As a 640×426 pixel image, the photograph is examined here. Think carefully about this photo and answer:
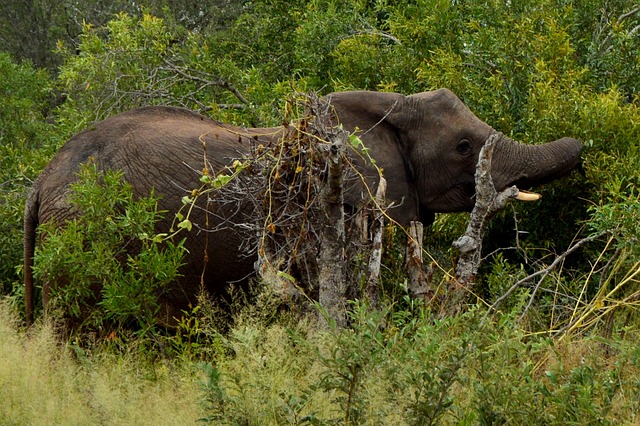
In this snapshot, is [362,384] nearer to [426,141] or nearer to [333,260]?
[333,260]

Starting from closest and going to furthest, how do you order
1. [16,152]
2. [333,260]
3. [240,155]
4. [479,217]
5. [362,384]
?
[362,384] → [333,260] → [479,217] → [240,155] → [16,152]

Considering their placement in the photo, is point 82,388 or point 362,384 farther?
point 82,388

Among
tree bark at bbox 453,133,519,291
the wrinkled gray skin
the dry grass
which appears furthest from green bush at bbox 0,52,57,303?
tree bark at bbox 453,133,519,291

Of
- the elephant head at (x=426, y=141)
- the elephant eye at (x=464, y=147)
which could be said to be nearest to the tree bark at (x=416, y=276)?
the elephant head at (x=426, y=141)

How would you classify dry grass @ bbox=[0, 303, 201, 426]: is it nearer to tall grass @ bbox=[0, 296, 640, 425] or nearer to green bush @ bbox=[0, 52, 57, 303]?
tall grass @ bbox=[0, 296, 640, 425]

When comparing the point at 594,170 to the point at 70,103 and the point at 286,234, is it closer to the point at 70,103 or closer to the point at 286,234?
the point at 286,234

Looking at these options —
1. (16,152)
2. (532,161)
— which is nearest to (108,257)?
(532,161)

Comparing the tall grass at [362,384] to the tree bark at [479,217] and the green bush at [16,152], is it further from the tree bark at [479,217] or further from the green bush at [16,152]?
the green bush at [16,152]

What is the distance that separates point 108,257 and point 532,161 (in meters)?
2.79

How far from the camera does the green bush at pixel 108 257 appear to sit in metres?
7.17

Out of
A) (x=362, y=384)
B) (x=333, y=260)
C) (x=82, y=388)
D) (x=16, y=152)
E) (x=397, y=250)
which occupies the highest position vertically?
(x=362, y=384)

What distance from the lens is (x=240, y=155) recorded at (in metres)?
8.12

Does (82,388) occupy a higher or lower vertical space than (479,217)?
lower

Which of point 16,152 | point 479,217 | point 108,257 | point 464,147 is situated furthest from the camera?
point 16,152
